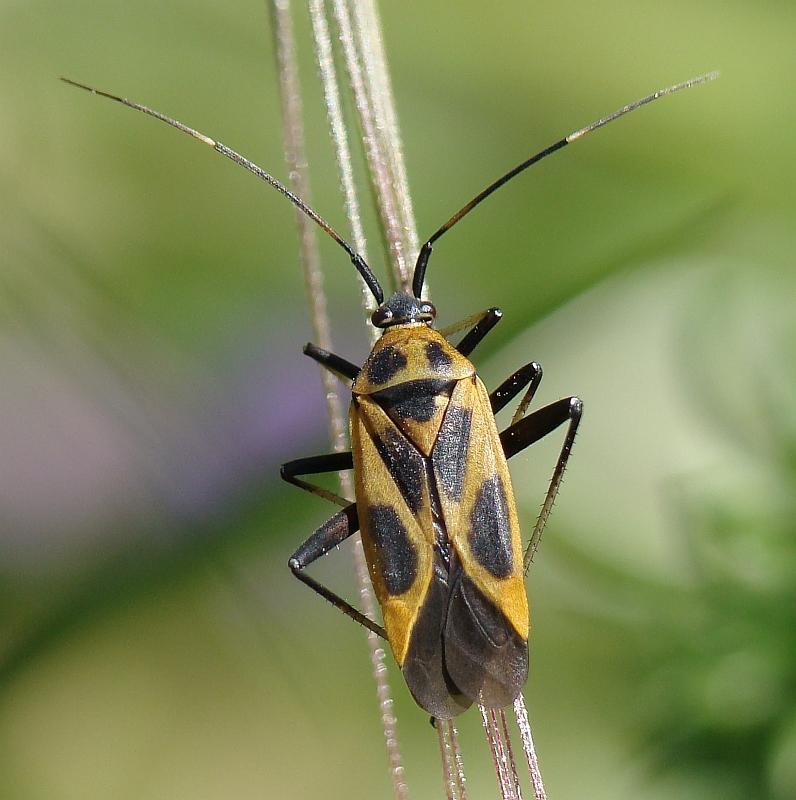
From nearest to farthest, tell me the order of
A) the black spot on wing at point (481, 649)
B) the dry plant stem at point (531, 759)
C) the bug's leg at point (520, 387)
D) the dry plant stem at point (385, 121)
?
the dry plant stem at point (531, 759)
the black spot on wing at point (481, 649)
the dry plant stem at point (385, 121)
the bug's leg at point (520, 387)

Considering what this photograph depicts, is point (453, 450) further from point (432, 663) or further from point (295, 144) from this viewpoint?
point (295, 144)

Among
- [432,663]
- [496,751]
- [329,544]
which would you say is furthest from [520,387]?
[496,751]

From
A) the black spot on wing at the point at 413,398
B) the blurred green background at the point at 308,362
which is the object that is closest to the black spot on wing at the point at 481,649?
the black spot on wing at the point at 413,398

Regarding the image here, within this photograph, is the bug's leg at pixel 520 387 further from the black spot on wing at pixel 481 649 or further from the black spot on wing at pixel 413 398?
the black spot on wing at pixel 481 649

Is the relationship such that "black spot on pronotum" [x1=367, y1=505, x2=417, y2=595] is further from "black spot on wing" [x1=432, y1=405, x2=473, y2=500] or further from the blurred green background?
the blurred green background

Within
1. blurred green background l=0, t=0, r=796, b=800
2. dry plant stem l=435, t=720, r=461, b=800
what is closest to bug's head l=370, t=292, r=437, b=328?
dry plant stem l=435, t=720, r=461, b=800

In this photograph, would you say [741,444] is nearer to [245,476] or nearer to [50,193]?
[245,476]
